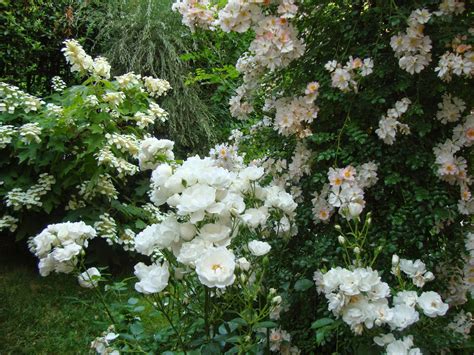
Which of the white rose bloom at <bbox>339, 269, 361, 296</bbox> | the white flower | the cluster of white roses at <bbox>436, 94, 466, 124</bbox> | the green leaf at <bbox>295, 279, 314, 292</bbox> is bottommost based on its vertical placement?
the white flower

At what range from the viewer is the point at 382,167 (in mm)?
A: 1546

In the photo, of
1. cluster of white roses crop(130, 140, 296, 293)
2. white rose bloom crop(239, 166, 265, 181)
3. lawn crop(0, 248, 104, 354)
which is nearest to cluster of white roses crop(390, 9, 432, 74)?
white rose bloom crop(239, 166, 265, 181)

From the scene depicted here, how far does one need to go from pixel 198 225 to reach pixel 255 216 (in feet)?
0.58

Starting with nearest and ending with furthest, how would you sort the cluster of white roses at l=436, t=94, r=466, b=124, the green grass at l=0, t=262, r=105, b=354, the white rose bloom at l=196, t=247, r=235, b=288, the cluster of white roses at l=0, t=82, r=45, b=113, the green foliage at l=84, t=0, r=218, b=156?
the white rose bloom at l=196, t=247, r=235, b=288 < the cluster of white roses at l=436, t=94, r=466, b=124 < the green grass at l=0, t=262, r=105, b=354 < the cluster of white roses at l=0, t=82, r=45, b=113 < the green foliage at l=84, t=0, r=218, b=156

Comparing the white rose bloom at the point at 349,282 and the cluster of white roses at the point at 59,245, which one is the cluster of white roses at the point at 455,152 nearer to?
the white rose bloom at the point at 349,282

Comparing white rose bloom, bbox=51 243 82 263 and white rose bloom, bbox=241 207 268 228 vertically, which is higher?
white rose bloom, bbox=241 207 268 228

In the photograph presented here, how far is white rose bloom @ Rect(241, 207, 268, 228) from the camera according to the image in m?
1.18

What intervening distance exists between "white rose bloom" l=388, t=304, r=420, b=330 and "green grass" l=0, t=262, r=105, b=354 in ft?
4.59

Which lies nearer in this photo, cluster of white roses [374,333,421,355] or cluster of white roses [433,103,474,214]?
cluster of white roses [374,333,421,355]

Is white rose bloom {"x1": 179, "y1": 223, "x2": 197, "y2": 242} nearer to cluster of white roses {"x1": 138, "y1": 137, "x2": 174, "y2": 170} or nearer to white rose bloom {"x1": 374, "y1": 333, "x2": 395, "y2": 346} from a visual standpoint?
cluster of white roses {"x1": 138, "y1": 137, "x2": 174, "y2": 170}

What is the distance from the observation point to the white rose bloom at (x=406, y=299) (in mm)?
1153

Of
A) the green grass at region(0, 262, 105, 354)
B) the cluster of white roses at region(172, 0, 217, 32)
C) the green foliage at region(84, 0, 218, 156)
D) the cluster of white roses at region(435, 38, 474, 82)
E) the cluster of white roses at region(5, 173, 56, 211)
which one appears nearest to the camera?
the cluster of white roses at region(435, 38, 474, 82)

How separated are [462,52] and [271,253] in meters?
0.87

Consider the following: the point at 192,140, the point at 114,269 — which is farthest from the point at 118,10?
the point at 114,269
